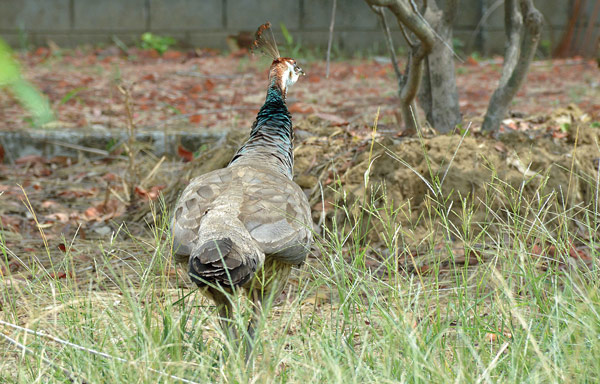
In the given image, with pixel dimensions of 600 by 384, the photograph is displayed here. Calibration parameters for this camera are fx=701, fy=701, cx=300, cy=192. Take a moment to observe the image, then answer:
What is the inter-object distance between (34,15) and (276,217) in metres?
8.37

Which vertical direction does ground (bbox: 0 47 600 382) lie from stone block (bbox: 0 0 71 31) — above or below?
below

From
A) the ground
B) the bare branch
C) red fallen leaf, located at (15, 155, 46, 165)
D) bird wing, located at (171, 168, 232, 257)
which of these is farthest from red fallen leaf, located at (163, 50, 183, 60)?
bird wing, located at (171, 168, 232, 257)

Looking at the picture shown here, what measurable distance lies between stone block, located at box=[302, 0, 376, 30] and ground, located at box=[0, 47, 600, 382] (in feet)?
2.40

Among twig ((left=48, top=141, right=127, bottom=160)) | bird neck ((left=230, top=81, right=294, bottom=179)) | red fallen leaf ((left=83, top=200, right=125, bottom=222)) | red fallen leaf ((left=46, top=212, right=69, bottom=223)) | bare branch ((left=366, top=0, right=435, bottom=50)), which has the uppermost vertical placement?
bare branch ((left=366, top=0, right=435, bottom=50))

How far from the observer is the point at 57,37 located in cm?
965

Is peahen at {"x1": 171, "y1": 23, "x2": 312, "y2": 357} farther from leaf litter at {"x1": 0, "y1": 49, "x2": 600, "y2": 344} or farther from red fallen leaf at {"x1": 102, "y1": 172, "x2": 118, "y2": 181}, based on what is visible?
red fallen leaf at {"x1": 102, "y1": 172, "x2": 118, "y2": 181}

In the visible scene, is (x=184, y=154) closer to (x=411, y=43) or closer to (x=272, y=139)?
(x=411, y=43)

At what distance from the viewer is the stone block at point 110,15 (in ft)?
31.3

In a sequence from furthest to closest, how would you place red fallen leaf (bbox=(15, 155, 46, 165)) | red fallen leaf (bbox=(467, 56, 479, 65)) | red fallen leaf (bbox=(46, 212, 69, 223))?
red fallen leaf (bbox=(467, 56, 479, 65)) → red fallen leaf (bbox=(15, 155, 46, 165)) → red fallen leaf (bbox=(46, 212, 69, 223))

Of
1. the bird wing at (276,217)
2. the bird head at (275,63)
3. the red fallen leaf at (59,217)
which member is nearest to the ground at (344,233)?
the red fallen leaf at (59,217)

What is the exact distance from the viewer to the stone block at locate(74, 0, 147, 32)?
31.3 ft

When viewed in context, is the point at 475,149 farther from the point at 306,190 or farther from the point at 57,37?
the point at 57,37

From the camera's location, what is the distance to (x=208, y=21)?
9641mm

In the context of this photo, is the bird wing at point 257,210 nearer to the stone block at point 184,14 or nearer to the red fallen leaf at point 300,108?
the red fallen leaf at point 300,108
